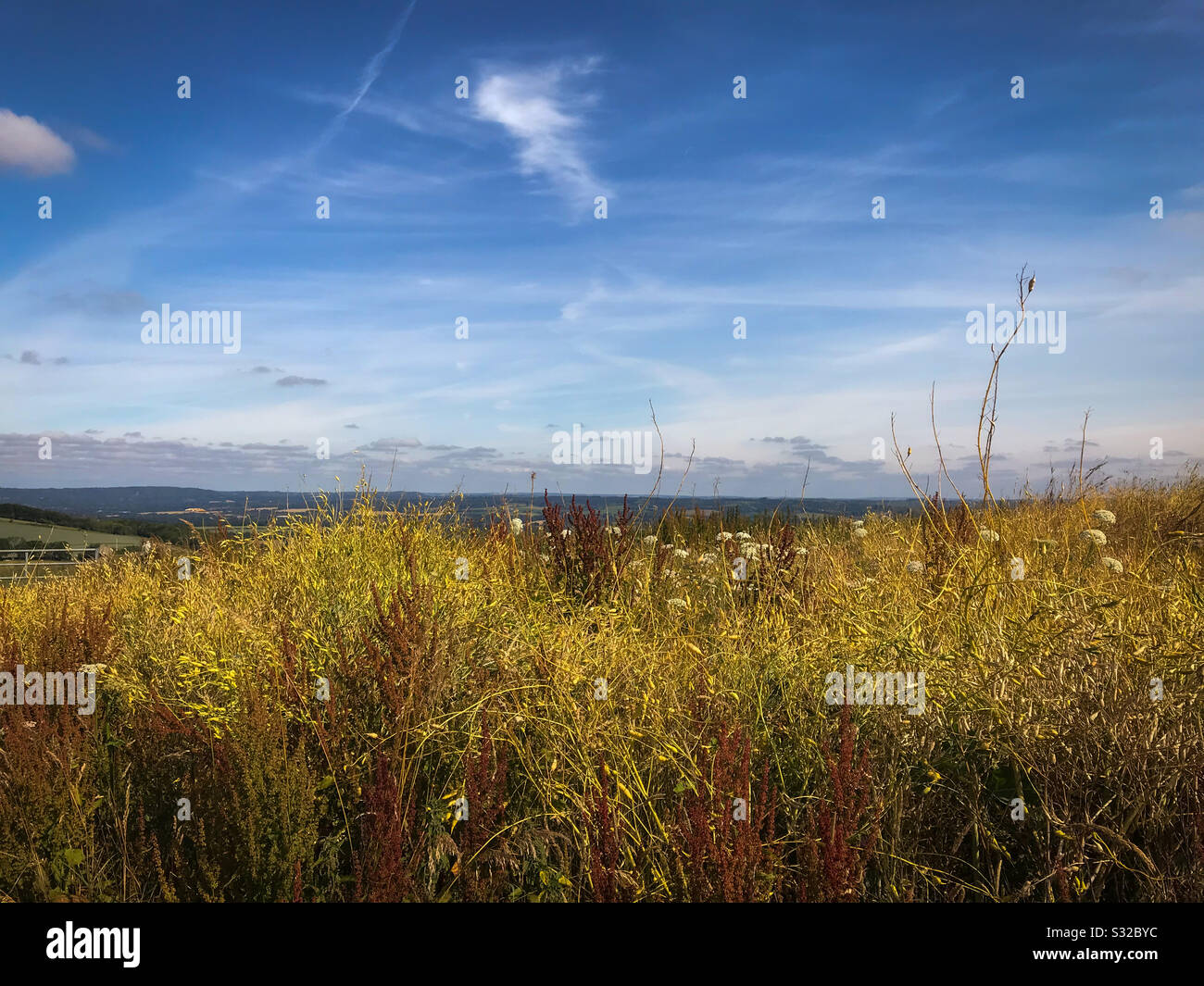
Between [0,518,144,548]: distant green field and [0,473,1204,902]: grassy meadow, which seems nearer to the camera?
[0,473,1204,902]: grassy meadow

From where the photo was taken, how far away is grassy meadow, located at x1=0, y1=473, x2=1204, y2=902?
8.38 feet

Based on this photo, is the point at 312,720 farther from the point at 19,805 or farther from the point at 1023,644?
the point at 1023,644

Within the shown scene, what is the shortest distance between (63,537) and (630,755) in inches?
433

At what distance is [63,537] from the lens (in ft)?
35.2

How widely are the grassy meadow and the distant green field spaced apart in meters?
5.62

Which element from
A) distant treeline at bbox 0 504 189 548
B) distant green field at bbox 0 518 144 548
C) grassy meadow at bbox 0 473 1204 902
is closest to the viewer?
grassy meadow at bbox 0 473 1204 902

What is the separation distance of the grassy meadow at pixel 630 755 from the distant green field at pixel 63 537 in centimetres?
562

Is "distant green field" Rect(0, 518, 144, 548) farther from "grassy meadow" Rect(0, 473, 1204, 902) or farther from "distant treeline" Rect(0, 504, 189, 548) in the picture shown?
"grassy meadow" Rect(0, 473, 1204, 902)

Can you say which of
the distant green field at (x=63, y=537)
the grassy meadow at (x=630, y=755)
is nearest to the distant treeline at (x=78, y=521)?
the distant green field at (x=63, y=537)

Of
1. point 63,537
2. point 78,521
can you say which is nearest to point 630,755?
point 63,537

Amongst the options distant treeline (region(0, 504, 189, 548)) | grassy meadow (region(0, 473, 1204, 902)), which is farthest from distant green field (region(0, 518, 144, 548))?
grassy meadow (region(0, 473, 1204, 902))

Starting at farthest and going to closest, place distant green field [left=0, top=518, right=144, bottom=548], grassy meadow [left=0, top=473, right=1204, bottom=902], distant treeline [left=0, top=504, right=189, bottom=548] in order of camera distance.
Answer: distant treeline [left=0, top=504, right=189, bottom=548] < distant green field [left=0, top=518, right=144, bottom=548] < grassy meadow [left=0, top=473, right=1204, bottom=902]

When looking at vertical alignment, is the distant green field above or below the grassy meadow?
above

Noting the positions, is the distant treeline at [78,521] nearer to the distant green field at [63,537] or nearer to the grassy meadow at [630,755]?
the distant green field at [63,537]
